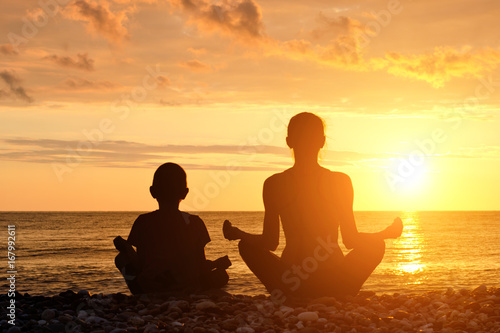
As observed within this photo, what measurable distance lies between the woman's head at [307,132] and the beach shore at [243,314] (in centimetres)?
220

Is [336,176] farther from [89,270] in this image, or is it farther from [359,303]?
[89,270]

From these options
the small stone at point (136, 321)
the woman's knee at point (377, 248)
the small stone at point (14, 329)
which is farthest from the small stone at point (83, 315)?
the woman's knee at point (377, 248)

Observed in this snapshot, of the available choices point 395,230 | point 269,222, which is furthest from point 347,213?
point 269,222

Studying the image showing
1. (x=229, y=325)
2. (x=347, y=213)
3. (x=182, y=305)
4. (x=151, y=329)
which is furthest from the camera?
(x=182, y=305)

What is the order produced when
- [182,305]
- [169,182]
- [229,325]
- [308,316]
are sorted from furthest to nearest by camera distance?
[169,182]
[182,305]
[308,316]
[229,325]

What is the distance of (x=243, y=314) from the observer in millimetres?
7023

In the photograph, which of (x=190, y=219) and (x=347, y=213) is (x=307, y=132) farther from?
(x=190, y=219)

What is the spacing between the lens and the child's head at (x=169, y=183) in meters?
8.02

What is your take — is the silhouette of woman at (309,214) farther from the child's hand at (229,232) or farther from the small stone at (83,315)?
the small stone at (83,315)

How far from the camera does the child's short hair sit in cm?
802

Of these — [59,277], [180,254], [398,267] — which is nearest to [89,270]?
[59,277]

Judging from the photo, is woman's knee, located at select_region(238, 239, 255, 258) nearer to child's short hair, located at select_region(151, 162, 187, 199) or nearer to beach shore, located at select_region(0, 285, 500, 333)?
beach shore, located at select_region(0, 285, 500, 333)

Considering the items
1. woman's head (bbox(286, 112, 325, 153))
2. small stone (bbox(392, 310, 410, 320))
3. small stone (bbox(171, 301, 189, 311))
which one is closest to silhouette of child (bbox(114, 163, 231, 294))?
small stone (bbox(171, 301, 189, 311))

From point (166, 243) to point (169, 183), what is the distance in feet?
3.12
